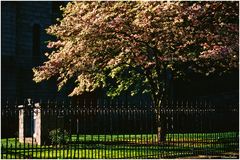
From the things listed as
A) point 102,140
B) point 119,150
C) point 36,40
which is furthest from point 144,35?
point 36,40

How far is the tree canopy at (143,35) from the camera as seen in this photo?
641 inches

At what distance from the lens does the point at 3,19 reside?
87.8 ft

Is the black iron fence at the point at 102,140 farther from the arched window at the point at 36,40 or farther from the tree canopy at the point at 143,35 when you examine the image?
the arched window at the point at 36,40

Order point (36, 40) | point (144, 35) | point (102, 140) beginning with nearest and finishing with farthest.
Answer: point (102, 140)
point (144, 35)
point (36, 40)

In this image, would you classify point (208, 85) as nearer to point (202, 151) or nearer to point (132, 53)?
point (132, 53)

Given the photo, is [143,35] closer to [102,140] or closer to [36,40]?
[102,140]

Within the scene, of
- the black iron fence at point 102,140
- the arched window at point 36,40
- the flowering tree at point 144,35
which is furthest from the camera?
the arched window at point 36,40

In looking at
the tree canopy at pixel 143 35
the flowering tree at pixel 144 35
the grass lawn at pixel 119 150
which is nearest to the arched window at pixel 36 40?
the flowering tree at pixel 144 35

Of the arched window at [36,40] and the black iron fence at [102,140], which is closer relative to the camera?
the black iron fence at [102,140]

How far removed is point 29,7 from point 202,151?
18.5 meters

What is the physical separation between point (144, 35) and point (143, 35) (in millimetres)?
52

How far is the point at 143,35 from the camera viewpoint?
17281mm

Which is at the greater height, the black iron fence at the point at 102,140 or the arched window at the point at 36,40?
the arched window at the point at 36,40

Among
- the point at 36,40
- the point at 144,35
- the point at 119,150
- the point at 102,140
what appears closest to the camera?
the point at 119,150
